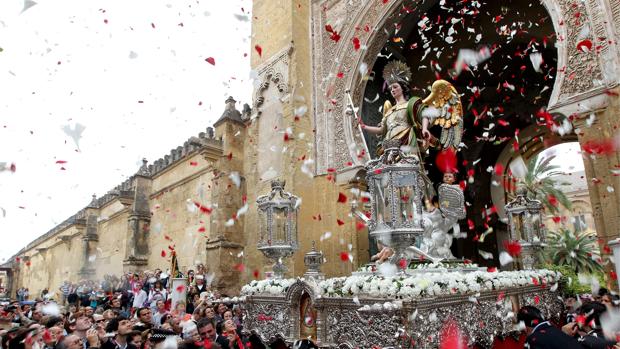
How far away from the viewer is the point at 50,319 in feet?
13.2

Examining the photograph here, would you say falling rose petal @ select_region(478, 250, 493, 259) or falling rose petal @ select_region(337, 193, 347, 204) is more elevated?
falling rose petal @ select_region(337, 193, 347, 204)

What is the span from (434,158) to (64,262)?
24680 millimetres

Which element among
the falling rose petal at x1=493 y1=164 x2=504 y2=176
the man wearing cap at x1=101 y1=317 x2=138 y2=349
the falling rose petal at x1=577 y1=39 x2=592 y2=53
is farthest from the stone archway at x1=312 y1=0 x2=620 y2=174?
the falling rose petal at x1=493 y1=164 x2=504 y2=176

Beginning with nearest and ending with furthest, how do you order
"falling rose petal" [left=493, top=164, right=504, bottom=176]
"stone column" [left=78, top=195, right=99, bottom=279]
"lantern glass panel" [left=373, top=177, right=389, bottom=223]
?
"lantern glass panel" [left=373, top=177, right=389, bottom=223] < "falling rose petal" [left=493, top=164, right=504, bottom=176] < "stone column" [left=78, top=195, right=99, bottom=279]

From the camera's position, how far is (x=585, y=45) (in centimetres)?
550

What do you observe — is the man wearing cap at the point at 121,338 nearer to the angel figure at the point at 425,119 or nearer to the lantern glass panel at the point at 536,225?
the angel figure at the point at 425,119

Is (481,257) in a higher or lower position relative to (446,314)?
higher

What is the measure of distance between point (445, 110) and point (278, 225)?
118 inches

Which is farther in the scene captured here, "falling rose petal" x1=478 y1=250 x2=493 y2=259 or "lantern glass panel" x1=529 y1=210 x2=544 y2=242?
"falling rose petal" x1=478 y1=250 x2=493 y2=259

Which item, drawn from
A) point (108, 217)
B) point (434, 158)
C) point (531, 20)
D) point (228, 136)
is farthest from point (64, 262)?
point (531, 20)

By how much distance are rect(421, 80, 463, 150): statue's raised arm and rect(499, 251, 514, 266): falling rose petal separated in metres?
4.59

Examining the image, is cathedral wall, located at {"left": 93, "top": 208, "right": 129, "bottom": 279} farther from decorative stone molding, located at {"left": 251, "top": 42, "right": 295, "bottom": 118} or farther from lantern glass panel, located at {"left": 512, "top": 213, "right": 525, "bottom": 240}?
lantern glass panel, located at {"left": 512, "top": 213, "right": 525, "bottom": 240}

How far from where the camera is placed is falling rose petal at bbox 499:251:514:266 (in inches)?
377

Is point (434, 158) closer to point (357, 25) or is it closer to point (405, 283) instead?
point (357, 25)
